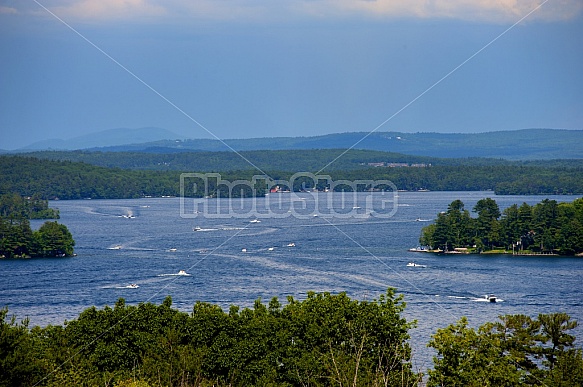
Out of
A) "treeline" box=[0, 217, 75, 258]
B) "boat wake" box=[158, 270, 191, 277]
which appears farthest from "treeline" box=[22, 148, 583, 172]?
"boat wake" box=[158, 270, 191, 277]

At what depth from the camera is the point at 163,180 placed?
396 feet

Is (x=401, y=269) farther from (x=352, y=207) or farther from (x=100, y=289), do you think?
(x=352, y=207)

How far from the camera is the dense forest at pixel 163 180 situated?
367 ft

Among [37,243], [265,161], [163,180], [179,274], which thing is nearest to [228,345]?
[179,274]

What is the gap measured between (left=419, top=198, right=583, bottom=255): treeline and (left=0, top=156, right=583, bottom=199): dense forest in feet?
169

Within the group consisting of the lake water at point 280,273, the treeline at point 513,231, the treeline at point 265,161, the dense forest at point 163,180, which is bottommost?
the lake water at point 280,273

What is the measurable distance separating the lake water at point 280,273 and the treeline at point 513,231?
2194 millimetres

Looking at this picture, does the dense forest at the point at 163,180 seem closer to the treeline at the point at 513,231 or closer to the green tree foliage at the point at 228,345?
the treeline at the point at 513,231

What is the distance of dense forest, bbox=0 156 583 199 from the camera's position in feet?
367

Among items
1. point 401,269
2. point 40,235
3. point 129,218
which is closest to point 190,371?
point 401,269

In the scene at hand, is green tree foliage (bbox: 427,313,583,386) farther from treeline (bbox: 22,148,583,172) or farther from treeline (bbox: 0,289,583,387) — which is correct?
treeline (bbox: 22,148,583,172)

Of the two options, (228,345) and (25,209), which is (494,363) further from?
(25,209)

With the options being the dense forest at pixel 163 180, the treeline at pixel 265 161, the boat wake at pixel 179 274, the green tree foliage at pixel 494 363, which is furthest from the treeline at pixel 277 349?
the treeline at pixel 265 161

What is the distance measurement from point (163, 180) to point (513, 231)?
7067 cm
